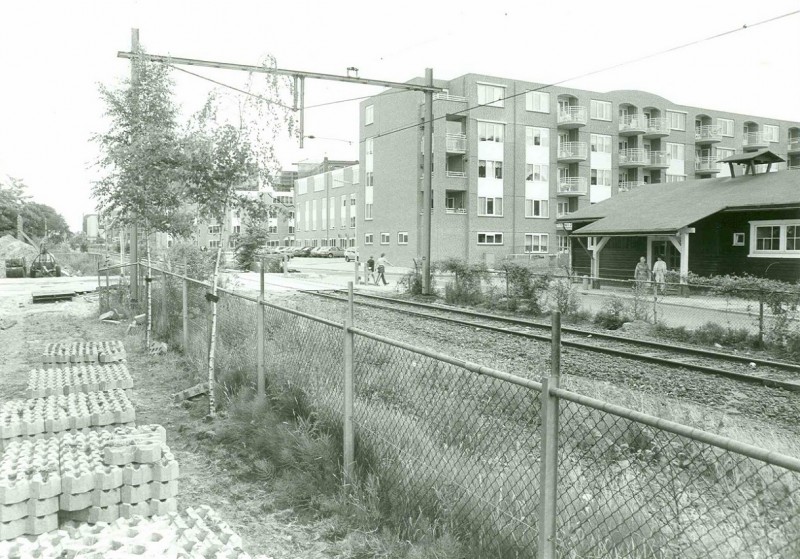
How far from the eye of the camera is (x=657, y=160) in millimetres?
66188

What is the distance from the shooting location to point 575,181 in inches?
2445

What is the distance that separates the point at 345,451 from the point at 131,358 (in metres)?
7.96

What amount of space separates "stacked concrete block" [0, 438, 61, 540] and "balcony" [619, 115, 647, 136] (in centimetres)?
6654

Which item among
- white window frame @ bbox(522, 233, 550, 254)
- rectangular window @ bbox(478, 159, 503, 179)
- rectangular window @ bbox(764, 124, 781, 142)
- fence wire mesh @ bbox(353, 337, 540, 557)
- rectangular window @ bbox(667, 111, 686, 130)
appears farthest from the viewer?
rectangular window @ bbox(764, 124, 781, 142)

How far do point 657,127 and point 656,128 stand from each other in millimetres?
172

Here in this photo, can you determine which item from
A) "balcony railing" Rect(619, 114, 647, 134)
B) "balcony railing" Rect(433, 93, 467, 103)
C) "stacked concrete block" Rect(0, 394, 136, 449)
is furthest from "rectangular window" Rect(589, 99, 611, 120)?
"stacked concrete block" Rect(0, 394, 136, 449)

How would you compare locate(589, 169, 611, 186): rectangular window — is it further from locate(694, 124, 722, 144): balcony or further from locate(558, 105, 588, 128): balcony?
locate(694, 124, 722, 144): balcony

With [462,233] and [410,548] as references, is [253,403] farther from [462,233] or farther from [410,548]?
[462,233]

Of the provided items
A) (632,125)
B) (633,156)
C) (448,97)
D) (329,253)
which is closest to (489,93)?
(448,97)

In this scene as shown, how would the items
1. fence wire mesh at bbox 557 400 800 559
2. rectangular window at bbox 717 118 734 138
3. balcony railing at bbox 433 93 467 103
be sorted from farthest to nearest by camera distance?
rectangular window at bbox 717 118 734 138, balcony railing at bbox 433 93 467 103, fence wire mesh at bbox 557 400 800 559

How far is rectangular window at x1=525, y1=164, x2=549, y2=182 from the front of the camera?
59.7 m

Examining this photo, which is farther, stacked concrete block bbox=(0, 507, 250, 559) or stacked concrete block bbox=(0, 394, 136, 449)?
stacked concrete block bbox=(0, 394, 136, 449)

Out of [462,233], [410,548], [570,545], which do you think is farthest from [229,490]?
[462,233]

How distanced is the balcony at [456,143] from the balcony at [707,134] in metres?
28.0
